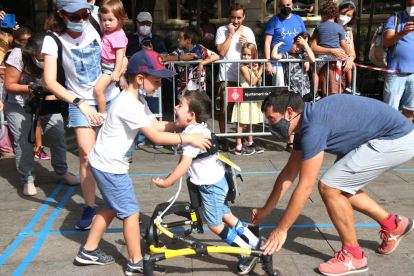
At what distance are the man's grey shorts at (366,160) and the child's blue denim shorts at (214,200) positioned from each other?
742 mm

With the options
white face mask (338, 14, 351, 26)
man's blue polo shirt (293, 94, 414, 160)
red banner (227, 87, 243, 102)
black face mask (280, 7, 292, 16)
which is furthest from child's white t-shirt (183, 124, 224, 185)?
white face mask (338, 14, 351, 26)

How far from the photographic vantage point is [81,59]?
3854 millimetres

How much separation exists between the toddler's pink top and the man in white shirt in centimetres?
234

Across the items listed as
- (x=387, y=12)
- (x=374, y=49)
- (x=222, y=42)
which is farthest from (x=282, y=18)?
(x=387, y=12)

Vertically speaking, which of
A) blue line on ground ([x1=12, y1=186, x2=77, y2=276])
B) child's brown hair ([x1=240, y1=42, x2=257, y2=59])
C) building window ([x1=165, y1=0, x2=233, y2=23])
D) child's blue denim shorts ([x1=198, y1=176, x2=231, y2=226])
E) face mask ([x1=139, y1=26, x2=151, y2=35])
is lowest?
blue line on ground ([x1=12, y1=186, x2=77, y2=276])

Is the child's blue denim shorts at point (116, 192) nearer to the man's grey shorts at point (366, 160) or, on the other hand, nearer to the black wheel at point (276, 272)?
the black wheel at point (276, 272)

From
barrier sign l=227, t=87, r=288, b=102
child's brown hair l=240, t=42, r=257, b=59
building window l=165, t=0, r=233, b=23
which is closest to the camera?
barrier sign l=227, t=87, r=288, b=102

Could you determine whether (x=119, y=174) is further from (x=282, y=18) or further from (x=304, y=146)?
(x=282, y=18)

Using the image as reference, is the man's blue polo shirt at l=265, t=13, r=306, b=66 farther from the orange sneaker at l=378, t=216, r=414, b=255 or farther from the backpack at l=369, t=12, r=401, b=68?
the orange sneaker at l=378, t=216, r=414, b=255

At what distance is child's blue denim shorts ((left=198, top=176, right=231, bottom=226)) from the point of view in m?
3.20

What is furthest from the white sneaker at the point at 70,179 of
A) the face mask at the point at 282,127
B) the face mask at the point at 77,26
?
the face mask at the point at 282,127

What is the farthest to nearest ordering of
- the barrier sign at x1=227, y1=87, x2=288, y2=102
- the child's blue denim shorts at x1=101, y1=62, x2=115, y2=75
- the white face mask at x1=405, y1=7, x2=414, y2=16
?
the barrier sign at x1=227, y1=87, x2=288, y2=102
the white face mask at x1=405, y1=7, x2=414, y2=16
the child's blue denim shorts at x1=101, y1=62, x2=115, y2=75

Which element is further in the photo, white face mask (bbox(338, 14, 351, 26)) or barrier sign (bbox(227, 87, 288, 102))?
white face mask (bbox(338, 14, 351, 26))

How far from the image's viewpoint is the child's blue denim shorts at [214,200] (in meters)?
3.20
